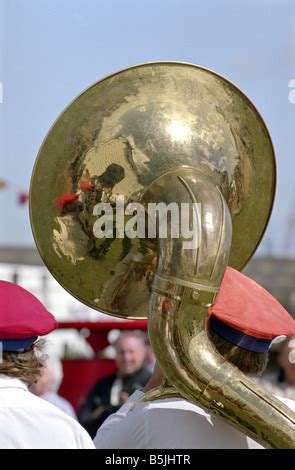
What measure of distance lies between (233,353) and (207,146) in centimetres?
78

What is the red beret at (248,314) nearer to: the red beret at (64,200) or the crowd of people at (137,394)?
the crowd of people at (137,394)

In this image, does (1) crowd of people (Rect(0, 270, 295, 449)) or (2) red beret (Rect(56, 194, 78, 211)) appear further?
(2) red beret (Rect(56, 194, 78, 211))

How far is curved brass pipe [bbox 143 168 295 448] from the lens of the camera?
2.62 m

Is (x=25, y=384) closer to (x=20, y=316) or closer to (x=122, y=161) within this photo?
(x=20, y=316)

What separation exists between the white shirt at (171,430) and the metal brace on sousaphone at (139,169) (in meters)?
0.42

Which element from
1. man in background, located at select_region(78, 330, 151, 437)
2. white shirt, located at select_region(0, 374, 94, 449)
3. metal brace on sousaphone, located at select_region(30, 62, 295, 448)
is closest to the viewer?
white shirt, located at select_region(0, 374, 94, 449)

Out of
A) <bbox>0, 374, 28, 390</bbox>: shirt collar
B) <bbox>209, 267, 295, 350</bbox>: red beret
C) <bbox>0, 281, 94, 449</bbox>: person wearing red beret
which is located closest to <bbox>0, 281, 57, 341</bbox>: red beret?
<bbox>0, 281, 94, 449</bbox>: person wearing red beret

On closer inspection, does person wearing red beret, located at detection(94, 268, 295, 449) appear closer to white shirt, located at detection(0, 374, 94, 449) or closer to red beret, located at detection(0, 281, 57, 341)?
white shirt, located at detection(0, 374, 94, 449)

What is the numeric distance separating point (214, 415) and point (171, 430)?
0.45 ft

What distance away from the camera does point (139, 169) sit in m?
3.13

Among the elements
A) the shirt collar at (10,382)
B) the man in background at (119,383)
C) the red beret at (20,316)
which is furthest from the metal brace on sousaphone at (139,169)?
the man in background at (119,383)

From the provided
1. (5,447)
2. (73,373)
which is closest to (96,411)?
(73,373)

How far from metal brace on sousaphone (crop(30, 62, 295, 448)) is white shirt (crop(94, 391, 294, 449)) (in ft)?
Answer: 1.37

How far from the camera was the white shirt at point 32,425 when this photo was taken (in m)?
2.53
